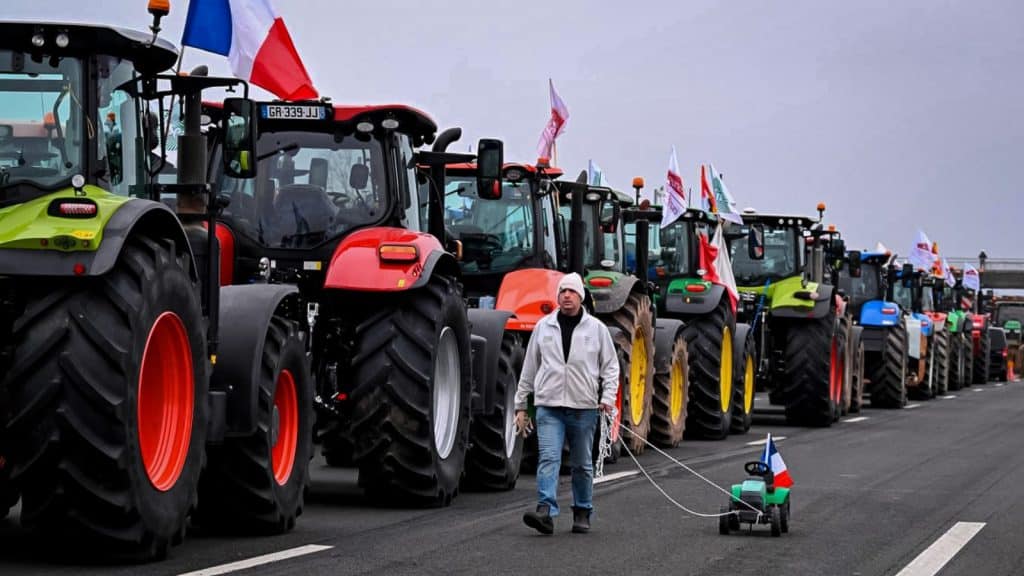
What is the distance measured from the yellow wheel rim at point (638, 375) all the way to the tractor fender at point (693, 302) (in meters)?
2.39

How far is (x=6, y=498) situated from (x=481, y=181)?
594 cm

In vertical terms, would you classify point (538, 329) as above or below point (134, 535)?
above

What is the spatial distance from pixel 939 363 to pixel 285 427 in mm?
28840

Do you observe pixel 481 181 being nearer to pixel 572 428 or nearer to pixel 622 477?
pixel 572 428

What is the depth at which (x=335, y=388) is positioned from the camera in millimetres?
13016

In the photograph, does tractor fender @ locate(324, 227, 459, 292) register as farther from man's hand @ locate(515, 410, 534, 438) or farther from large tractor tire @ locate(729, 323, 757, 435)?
large tractor tire @ locate(729, 323, 757, 435)

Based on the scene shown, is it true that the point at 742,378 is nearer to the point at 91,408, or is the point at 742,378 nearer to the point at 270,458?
the point at 270,458

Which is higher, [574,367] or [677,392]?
[574,367]

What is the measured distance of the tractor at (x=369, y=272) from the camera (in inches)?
487

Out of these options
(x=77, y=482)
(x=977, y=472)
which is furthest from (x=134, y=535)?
(x=977, y=472)

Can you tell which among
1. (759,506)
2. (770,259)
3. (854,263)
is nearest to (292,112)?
(759,506)

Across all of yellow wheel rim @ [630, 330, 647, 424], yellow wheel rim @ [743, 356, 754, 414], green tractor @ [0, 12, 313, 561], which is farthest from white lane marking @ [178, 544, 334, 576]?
yellow wheel rim @ [743, 356, 754, 414]

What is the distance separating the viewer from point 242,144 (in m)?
10.6

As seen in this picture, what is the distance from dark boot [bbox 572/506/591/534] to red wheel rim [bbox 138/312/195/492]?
3208 mm
